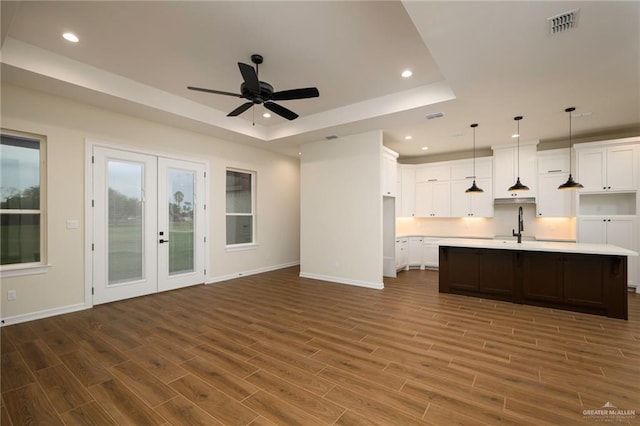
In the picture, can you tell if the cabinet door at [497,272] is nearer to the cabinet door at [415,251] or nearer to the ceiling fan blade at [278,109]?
the cabinet door at [415,251]

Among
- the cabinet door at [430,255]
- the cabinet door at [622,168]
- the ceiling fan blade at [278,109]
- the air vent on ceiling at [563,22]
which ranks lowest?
the cabinet door at [430,255]

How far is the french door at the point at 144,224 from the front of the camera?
14.7 feet

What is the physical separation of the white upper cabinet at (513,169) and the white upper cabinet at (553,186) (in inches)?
5.3

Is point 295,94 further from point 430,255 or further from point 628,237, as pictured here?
point 628,237

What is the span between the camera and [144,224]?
498cm

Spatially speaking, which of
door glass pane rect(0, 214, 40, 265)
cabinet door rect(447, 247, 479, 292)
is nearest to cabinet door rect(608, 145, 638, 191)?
cabinet door rect(447, 247, 479, 292)

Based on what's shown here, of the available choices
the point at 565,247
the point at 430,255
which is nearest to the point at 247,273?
the point at 430,255

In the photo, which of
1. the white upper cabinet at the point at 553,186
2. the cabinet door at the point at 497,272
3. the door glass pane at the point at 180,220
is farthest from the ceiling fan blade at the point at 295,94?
the white upper cabinet at the point at 553,186

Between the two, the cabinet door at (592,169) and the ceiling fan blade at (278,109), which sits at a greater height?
the ceiling fan blade at (278,109)

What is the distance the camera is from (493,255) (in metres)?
4.80

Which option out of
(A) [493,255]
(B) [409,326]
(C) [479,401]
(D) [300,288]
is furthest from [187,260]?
(A) [493,255]

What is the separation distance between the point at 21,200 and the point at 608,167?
9861 millimetres

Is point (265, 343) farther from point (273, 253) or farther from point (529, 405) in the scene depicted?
point (273, 253)

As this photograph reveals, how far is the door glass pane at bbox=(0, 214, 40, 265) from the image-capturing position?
3719 mm
